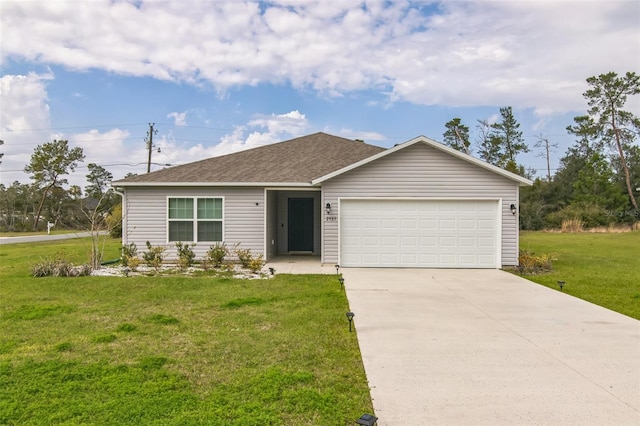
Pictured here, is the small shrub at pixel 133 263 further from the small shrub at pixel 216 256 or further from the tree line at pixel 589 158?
the tree line at pixel 589 158

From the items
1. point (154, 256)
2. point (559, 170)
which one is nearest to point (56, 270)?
point (154, 256)

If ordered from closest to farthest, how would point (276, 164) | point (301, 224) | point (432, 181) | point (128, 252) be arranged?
point (432, 181) < point (128, 252) < point (276, 164) < point (301, 224)

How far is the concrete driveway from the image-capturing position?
11.2 ft

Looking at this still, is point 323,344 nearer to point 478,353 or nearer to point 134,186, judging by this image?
point 478,353

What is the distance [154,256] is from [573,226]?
2850 cm

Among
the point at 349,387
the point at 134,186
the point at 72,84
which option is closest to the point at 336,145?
the point at 134,186

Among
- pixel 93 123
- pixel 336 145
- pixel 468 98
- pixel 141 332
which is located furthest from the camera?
pixel 93 123

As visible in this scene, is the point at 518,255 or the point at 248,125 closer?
the point at 518,255

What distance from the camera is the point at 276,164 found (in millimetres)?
14133

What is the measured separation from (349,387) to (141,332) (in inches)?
121

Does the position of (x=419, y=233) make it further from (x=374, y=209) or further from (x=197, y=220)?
(x=197, y=220)

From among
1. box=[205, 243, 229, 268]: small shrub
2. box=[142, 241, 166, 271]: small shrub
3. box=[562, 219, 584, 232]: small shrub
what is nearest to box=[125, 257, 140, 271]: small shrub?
box=[142, 241, 166, 271]: small shrub

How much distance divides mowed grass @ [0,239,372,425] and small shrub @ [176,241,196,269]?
3574 millimetres

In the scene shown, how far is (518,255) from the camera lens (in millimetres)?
12023
